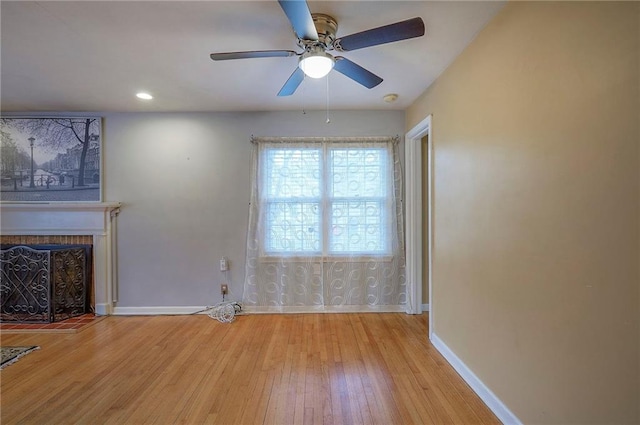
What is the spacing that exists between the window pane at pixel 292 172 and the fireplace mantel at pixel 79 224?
1.85m

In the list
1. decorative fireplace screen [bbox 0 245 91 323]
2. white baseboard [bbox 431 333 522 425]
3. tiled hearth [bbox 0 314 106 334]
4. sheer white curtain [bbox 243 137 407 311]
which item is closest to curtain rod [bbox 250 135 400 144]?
sheer white curtain [bbox 243 137 407 311]

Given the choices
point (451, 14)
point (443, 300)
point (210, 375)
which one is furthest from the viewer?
point (443, 300)

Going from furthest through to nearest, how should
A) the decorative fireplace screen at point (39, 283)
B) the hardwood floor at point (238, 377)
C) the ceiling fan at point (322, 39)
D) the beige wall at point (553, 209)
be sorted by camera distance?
the decorative fireplace screen at point (39, 283), the hardwood floor at point (238, 377), the ceiling fan at point (322, 39), the beige wall at point (553, 209)

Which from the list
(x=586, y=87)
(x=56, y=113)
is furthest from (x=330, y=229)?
(x=56, y=113)

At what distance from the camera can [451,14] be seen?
1619 millimetres

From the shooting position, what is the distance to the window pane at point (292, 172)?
10.6ft

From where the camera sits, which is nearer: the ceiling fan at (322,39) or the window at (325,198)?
the ceiling fan at (322,39)

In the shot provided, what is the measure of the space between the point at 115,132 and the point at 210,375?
2.97 m

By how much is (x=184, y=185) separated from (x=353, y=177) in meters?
A: 2.02

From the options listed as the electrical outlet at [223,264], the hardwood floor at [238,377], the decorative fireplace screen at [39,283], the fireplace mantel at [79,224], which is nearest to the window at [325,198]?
the electrical outlet at [223,264]

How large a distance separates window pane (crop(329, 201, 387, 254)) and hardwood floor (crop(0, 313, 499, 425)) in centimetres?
85

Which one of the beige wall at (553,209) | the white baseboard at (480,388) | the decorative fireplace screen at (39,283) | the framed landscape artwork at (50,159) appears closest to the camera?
the beige wall at (553,209)

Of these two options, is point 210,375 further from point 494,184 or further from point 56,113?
point 56,113

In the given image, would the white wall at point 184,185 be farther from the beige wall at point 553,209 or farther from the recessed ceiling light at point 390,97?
the beige wall at point 553,209
